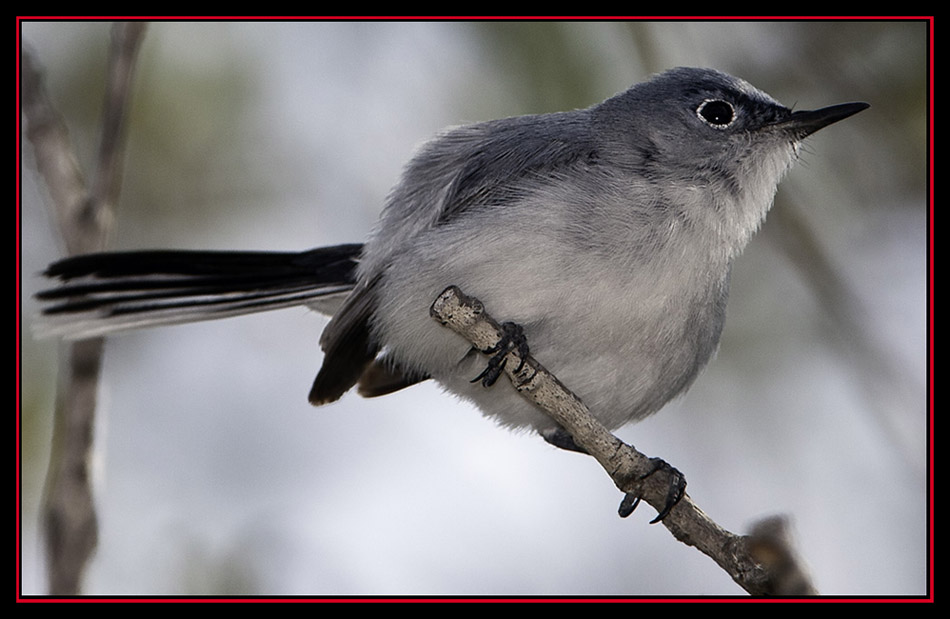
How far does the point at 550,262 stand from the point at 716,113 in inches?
36.7

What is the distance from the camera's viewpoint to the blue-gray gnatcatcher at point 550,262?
2703 mm

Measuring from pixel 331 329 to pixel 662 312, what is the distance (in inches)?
43.4

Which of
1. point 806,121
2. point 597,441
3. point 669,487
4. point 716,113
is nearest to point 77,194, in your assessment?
point 597,441

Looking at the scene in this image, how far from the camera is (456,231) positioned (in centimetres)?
285

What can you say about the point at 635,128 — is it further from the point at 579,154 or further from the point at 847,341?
the point at 847,341

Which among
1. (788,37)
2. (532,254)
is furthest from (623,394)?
(788,37)

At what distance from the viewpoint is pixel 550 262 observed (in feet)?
8.72

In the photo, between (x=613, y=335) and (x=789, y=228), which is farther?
(x=789, y=228)

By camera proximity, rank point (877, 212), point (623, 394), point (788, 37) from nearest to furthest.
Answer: point (623, 394), point (877, 212), point (788, 37)

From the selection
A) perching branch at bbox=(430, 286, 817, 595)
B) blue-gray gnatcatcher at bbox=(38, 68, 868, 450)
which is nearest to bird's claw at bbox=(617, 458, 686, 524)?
perching branch at bbox=(430, 286, 817, 595)

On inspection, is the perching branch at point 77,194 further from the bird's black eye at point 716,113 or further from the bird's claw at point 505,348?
the bird's black eye at point 716,113

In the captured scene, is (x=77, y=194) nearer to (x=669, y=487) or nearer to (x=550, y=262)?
(x=550, y=262)

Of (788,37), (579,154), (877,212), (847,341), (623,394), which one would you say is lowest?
(623,394)

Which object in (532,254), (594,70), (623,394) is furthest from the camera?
(594,70)
